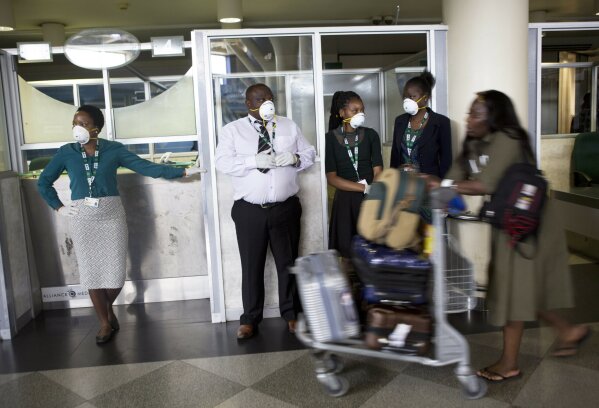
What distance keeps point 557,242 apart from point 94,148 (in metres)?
2.78

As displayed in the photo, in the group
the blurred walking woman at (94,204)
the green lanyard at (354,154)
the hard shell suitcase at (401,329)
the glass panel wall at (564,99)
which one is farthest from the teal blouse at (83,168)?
the glass panel wall at (564,99)

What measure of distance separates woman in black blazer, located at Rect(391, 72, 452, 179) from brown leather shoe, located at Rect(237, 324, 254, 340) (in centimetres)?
141

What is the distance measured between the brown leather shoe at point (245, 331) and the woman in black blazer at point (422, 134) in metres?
1.41

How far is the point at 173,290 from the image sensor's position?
171 inches

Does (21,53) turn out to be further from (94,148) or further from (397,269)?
(397,269)

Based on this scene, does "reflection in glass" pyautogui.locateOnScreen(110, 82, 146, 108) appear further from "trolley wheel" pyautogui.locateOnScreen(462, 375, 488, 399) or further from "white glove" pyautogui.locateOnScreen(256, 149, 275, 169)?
"trolley wheel" pyautogui.locateOnScreen(462, 375, 488, 399)

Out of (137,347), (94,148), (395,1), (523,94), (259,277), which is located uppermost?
(395,1)

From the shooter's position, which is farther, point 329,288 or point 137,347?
point 137,347

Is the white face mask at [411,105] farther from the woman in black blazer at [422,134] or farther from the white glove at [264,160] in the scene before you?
the white glove at [264,160]

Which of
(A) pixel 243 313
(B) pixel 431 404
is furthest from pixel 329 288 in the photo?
(A) pixel 243 313

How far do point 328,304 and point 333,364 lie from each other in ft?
1.55

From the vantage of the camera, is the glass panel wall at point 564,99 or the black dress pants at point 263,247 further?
the glass panel wall at point 564,99

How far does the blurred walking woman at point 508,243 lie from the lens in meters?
2.39

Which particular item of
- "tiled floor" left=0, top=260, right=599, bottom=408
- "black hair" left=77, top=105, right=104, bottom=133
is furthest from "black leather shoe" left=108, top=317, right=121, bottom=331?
"black hair" left=77, top=105, right=104, bottom=133
